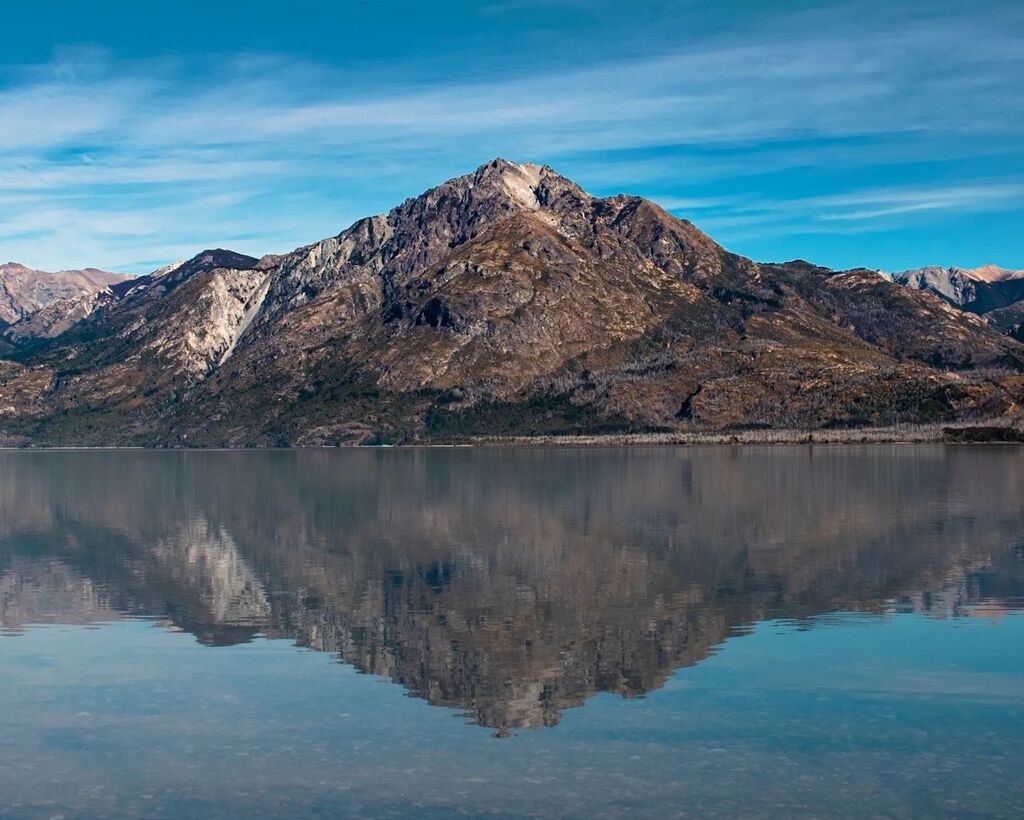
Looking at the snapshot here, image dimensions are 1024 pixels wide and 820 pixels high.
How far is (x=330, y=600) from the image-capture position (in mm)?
74875

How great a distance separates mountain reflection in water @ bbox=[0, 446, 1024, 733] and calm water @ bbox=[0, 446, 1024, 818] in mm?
377

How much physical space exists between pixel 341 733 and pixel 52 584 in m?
48.1

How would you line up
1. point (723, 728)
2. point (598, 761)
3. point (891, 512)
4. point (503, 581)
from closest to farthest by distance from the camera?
point (598, 761) < point (723, 728) < point (503, 581) < point (891, 512)

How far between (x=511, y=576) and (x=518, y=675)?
3053cm

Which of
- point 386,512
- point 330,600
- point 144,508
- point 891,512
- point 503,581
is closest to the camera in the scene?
point 330,600

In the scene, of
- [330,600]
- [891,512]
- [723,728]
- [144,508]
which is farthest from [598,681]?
[144,508]

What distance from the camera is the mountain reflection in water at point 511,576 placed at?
57094 millimetres

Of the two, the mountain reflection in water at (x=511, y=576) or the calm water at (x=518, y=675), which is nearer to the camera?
the calm water at (x=518, y=675)

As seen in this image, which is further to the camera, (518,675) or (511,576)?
(511,576)

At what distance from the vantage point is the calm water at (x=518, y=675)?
3803 cm

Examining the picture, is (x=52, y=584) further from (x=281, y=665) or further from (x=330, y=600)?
(x=281, y=665)

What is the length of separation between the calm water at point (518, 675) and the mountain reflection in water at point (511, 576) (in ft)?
1.24

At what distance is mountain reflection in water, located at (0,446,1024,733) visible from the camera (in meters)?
57.1

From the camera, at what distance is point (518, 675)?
52.7 m
